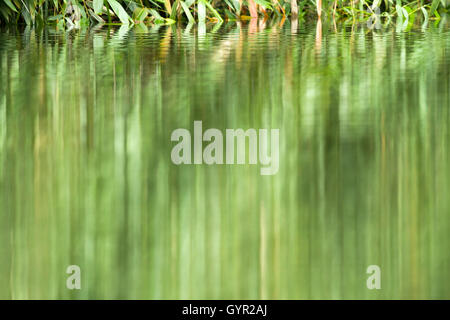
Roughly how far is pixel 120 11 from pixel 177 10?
0.64m

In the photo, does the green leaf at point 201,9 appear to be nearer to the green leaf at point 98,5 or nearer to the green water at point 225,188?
the green leaf at point 98,5

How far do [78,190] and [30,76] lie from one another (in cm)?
193

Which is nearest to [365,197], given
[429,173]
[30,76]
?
[429,173]

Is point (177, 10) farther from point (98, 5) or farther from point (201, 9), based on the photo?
point (98, 5)

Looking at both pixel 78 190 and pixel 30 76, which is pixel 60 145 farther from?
pixel 30 76

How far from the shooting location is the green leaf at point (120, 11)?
24.1 ft

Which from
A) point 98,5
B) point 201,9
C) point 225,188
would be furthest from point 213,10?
point 225,188

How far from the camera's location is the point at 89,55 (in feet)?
16.4

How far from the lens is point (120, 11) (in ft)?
24.5

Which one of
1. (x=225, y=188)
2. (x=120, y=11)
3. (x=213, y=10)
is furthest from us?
(x=213, y=10)

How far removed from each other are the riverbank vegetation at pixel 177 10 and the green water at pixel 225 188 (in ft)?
10.9

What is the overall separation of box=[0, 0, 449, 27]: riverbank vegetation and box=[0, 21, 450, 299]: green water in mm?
3327

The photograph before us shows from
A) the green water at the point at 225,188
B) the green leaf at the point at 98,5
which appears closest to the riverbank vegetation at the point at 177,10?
the green leaf at the point at 98,5

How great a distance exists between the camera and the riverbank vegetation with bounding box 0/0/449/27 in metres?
7.31
